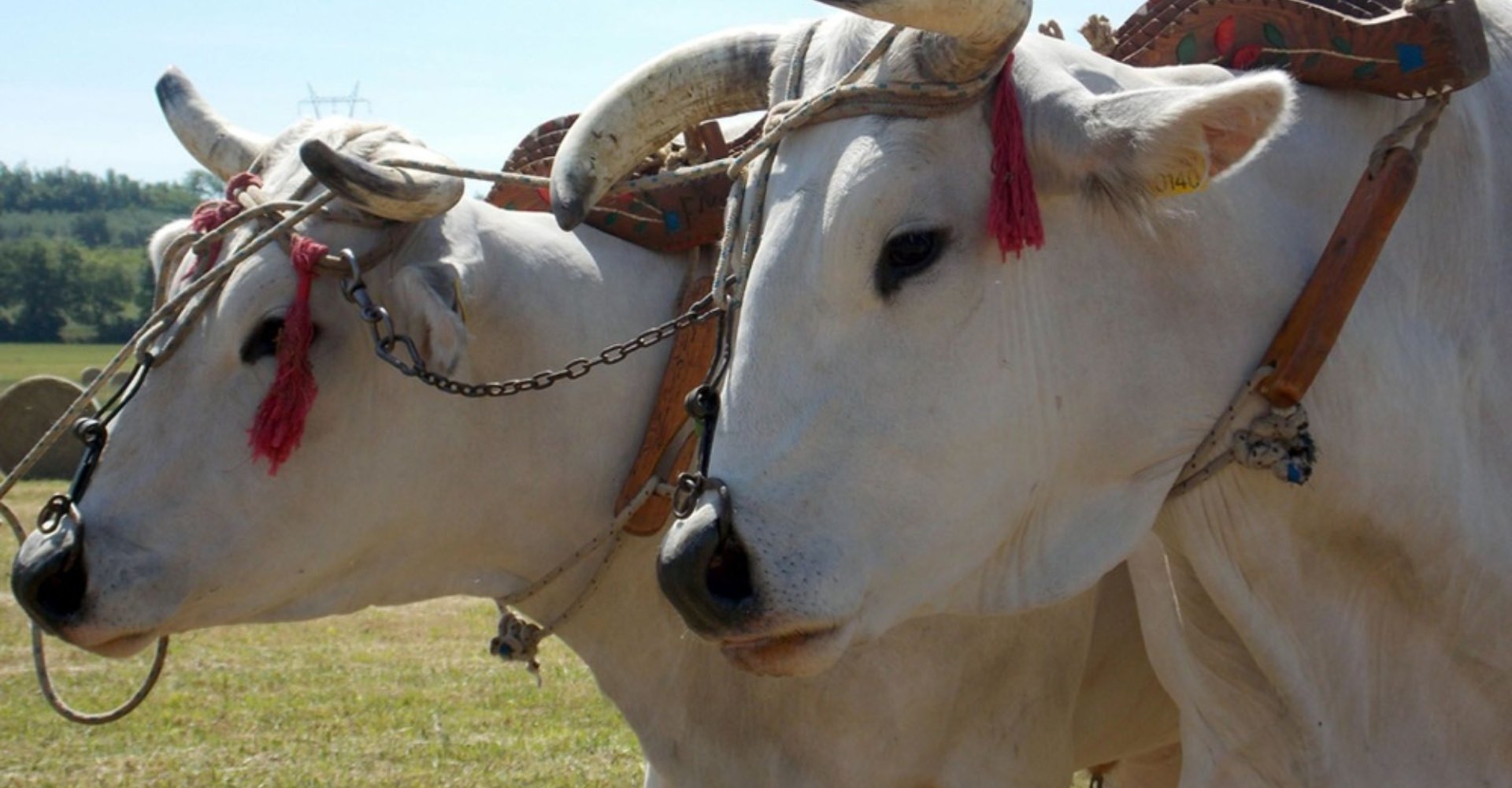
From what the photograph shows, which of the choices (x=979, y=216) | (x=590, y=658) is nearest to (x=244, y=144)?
(x=590, y=658)

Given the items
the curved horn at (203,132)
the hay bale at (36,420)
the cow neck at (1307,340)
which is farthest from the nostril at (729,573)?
the hay bale at (36,420)

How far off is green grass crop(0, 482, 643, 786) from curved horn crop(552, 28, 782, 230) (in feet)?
16.2

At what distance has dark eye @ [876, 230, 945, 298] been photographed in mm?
3039

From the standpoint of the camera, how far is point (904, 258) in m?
3.05

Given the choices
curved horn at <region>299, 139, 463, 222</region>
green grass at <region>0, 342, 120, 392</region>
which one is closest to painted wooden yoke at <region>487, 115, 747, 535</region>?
curved horn at <region>299, 139, 463, 222</region>

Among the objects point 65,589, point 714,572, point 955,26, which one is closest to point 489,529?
point 65,589

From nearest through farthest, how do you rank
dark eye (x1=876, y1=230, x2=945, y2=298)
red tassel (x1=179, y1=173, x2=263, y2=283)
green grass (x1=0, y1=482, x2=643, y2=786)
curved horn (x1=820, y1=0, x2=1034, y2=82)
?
1. curved horn (x1=820, y1=0, x2=1034, y2=82)
2. dark eye (x1=876, y1=230, x2=945, y2=298)
3. red tassel (x1=179, y1=173, x2=263, y2=283)
4. green grass (x1=0, y1=482, x2=643, y2=786)

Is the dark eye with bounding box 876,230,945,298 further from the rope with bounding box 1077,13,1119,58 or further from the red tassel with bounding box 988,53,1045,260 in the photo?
the rope with bounding box 1077,13,1119,58

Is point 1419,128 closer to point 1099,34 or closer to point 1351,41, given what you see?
point 1351,41

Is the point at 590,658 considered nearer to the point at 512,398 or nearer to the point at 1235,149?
the point at 512,398

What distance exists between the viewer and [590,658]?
4.71m

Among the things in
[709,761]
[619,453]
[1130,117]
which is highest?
[1130,117]

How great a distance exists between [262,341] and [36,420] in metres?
20.8

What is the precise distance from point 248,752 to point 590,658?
5.06m
